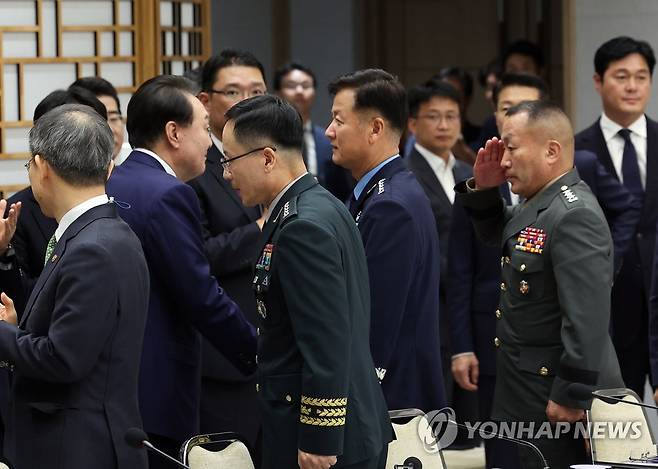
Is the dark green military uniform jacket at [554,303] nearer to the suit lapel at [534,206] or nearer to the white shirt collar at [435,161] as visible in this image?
the suit lapel at [534,206]

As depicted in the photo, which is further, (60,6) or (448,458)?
(448,458)

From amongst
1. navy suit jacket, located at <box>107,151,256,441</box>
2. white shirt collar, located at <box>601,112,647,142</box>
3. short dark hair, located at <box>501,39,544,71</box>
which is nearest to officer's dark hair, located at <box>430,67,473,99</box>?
short dark hair, located at <box>501,39,544,71</box>

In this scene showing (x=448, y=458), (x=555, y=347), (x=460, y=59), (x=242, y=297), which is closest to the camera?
(x=555, y=347)

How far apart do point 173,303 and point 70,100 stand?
1.15m

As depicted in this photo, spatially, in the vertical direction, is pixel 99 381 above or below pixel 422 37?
below

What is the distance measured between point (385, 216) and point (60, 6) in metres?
2.31

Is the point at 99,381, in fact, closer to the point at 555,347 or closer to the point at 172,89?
the point at 172,89

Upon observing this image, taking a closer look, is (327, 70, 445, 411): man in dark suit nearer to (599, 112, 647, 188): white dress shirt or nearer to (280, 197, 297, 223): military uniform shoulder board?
(280, 197, 297, 223): military uniform shoulder board

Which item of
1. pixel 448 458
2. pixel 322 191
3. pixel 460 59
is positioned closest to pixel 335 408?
pixel 322 191

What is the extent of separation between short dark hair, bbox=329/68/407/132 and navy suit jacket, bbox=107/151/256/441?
662 mm

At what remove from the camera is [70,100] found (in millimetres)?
4668

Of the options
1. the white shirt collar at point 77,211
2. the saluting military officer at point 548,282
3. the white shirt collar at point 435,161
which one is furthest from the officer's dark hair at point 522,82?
the white shirt collar at point 77,211

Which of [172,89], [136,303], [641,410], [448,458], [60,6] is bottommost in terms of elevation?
[448,458]

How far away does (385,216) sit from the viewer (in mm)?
3904
